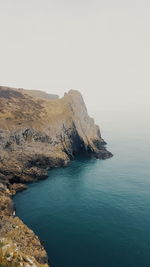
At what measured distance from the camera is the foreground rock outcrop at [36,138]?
73.8 metres

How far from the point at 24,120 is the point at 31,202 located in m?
45.4

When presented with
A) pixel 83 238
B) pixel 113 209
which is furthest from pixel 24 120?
pixel 83 238

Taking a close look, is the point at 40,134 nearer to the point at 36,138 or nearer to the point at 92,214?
the point at 36,138

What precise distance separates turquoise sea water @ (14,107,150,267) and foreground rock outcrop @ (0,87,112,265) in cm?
571

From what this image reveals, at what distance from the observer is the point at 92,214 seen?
5422cm

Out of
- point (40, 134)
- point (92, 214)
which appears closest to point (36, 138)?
point (40, 134)

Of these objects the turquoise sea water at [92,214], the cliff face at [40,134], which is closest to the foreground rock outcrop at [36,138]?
the cliff face at [40,134]

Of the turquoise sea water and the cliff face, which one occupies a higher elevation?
the cliff face

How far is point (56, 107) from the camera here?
124m

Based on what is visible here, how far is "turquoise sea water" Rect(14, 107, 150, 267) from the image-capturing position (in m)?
39.8

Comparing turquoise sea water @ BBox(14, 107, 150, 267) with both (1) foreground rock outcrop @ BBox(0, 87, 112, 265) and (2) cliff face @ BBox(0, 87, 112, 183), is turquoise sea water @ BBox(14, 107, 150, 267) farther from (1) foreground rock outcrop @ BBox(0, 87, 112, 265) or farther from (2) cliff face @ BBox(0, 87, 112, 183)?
(2) cliff face @ BBox(0, 87, 112, 183)

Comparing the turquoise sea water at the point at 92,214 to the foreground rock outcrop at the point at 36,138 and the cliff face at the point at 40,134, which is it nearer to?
the foreground rock outcrop at the point at 36,138

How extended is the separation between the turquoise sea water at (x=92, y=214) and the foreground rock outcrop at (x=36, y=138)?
18.7 feet

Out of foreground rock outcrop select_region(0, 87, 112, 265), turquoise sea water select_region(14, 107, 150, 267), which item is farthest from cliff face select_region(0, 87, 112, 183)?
turquoise sea water select_region(14, 107, 150, 267)
